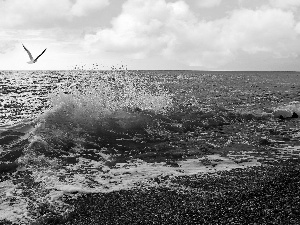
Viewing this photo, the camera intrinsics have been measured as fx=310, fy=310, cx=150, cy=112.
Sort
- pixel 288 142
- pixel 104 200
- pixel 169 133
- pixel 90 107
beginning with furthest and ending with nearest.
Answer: pixel 90 107, pixel 169 133, pixel 288 142, pixel 104 200

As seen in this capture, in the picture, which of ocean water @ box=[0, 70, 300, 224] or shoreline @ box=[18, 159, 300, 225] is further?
ocean water @ box=[0, 70, 300, 224]

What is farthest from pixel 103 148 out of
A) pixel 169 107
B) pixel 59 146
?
pixel 169 107

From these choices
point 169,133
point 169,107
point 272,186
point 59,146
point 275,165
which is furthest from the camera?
point 169,107

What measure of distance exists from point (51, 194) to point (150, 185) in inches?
106

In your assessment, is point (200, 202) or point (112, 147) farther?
point (112, 147)

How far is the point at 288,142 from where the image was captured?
574 inches

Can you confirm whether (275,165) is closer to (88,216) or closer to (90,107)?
(88,216)

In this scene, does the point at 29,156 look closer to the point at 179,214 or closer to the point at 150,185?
the point at 150,185

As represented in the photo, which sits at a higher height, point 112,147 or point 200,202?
point 200,202

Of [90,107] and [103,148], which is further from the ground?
[90,107]

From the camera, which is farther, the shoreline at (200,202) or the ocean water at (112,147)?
the ocean water at (112,147)

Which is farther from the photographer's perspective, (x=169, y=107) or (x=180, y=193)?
(x=169, y=107)

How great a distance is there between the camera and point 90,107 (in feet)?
64.1

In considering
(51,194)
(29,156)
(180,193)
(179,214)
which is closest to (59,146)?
(29,156)
